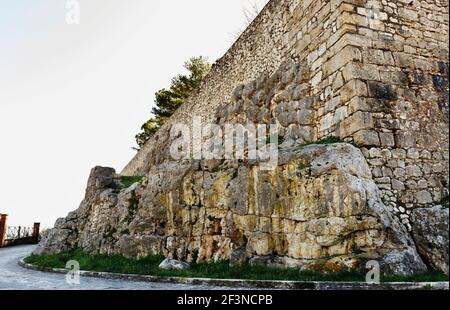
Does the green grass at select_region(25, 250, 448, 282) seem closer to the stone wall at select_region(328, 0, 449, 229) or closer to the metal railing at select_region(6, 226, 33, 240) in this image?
the stone wall at select_region(328, 0, 449, 229)

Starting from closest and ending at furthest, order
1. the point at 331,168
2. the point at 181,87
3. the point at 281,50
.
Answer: the point at 331,168 → the point at 281,50 → the point at 181,87

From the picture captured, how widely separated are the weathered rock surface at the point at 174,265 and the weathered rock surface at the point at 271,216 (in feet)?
1.44

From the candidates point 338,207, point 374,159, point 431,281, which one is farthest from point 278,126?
point 431,281

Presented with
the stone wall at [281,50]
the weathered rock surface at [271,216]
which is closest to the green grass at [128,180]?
the weathered rock surface at [271,216]

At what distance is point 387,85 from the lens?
6.87 m

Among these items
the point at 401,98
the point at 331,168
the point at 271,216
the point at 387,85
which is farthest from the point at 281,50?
the point at 271,216

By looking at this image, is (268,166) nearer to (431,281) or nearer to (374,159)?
(374,159)

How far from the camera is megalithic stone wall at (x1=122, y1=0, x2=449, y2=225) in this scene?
21.1ft

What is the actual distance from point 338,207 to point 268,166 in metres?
1.64

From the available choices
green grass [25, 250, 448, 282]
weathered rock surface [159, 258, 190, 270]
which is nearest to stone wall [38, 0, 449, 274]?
green grass [25, 250, 448, 282]

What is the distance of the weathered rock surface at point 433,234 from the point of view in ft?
17.7

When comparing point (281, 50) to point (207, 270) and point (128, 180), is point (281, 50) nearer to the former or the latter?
point (207, 270)

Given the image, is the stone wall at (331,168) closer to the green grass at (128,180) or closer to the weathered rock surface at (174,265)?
the weathered rock surface at (174,265)

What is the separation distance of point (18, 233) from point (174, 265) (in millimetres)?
18930
